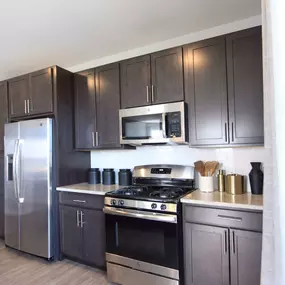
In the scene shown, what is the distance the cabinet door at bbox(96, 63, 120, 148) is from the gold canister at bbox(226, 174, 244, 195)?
1.26m

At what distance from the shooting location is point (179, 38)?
263 centimetres

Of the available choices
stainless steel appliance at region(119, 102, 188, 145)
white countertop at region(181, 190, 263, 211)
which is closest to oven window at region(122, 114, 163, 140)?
stainless steel appliance at region(119, 102, 188, 145)

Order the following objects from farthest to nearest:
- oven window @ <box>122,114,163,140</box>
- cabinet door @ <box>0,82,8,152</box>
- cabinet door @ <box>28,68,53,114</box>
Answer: cabinet door @ <box>0,82,8,152</box> → cabinet door @ <box>28,68,53,114</box> → oven window @ <box>122,114,163,140</box>

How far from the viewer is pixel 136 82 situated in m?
2.49

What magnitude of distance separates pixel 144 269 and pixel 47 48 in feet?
8.95

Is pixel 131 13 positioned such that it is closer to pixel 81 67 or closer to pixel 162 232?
pixel 81 67

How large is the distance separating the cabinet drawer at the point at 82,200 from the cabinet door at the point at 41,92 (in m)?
1.04

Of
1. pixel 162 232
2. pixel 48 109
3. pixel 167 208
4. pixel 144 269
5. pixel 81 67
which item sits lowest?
pixel 144 269

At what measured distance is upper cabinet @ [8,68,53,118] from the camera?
2.72 m

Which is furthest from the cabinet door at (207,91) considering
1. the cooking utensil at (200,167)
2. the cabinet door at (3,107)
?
the cabinet door at (3,107)

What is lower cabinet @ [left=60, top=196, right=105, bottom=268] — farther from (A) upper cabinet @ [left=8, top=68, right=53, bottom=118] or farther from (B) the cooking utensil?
(A) upper cabinet @ [left=8, top=68, right=53, bottom=118]

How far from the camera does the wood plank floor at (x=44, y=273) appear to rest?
225cm

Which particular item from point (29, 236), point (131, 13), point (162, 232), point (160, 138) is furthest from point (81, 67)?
point (162, 232)

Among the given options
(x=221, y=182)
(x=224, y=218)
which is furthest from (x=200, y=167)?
(x=224, y=218)
